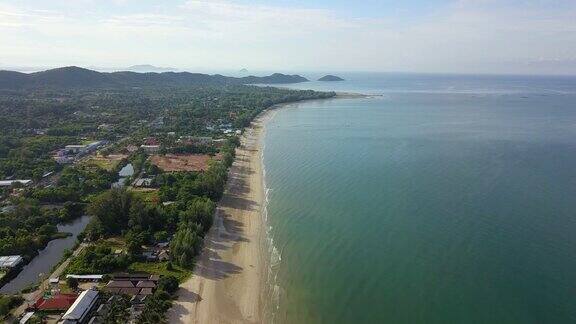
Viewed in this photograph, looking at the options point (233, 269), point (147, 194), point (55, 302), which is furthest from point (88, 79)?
point (55, 302)

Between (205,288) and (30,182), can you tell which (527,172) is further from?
(30,182)

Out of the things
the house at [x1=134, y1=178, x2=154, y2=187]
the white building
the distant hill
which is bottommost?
the house at [x1=134, y1=178, x2=154, y2=187]

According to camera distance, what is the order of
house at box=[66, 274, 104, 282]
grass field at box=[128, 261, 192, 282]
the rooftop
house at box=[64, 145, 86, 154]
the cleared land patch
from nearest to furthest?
the rooftop
house at box=[66, 274, 104, 282]
grass field at box=[128, 261, 192, 282]
the cleared land patch
house at box=[64, 145, 86, 154]

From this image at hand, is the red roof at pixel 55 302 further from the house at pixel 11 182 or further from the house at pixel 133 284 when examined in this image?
the house at pixel 11 182

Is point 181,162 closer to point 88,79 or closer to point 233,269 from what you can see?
point 233,269

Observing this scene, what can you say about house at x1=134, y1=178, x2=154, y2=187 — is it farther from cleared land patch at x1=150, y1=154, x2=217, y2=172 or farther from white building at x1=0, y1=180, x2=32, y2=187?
white building at x1=0, y1=180, x2=32, y2=187

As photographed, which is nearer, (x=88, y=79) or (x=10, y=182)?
(x=10, y=182)

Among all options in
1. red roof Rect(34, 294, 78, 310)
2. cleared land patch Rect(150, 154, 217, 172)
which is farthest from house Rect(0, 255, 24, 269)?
cleared land patch Rect(150, 154, 217, 172)
